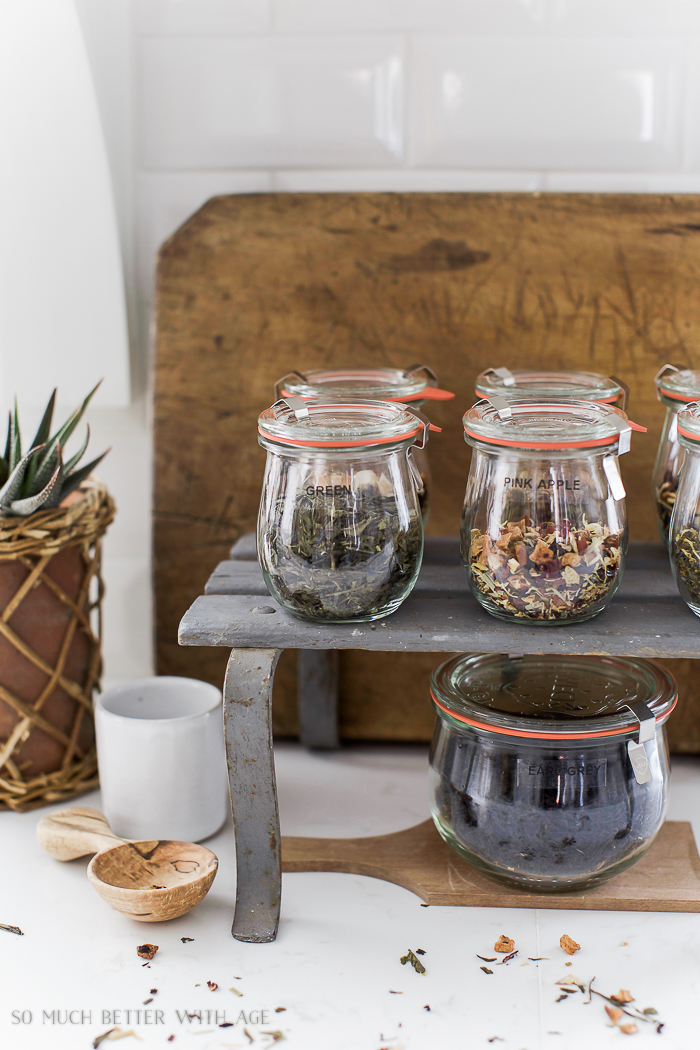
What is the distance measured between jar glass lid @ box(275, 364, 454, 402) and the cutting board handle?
405mm

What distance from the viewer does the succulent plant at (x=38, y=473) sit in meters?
Result: 0.80

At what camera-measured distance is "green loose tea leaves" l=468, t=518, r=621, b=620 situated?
66 cm

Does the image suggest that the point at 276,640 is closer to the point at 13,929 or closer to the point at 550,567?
the point at 550,567

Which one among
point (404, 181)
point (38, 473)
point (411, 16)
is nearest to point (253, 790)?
point (38, 473)

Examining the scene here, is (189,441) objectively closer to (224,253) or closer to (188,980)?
(224,253)

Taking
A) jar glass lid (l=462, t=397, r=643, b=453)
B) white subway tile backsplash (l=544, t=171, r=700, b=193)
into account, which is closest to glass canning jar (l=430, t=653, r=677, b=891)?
jar glass lid (l=462, t=397, r=643, b=453)

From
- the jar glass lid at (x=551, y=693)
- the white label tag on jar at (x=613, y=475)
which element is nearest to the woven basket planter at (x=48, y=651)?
Result: the jar glass lid at (x=551, y=693)

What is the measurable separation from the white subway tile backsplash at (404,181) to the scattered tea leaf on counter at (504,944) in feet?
2.24

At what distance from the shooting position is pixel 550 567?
Result: 662 millimetres

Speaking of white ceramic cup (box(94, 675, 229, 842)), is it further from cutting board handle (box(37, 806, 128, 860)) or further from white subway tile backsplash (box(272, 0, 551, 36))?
white subway tile backsplash (box(272, 0, 551, 36))

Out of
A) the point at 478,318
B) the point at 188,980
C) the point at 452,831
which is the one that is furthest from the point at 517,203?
the point at 188,980

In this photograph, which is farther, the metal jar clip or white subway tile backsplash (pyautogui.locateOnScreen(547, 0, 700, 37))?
white subway tile backsplash (pyautogui.locateOnScreen(547, 0, 700, 37))

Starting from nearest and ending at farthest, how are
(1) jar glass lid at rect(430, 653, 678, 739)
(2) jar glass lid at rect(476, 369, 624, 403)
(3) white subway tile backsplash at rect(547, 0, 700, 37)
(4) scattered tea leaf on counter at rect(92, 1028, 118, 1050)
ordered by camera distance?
(4) scattered tea leaf on counter at rect(92, 1028, 118, 1050) → (1) jar glass lid at rect(430, 653, 678, 739) → (2) jar glass lid at rect(476, 369, 624, 403) → (3) white subway tile backsplash at rect(547, 0, 700, 37)

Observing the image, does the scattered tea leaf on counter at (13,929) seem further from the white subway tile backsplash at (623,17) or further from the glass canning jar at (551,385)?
the white subway tile backsplash at (623,17)
